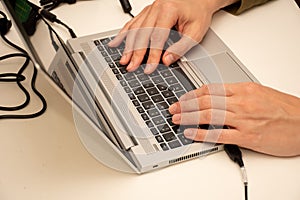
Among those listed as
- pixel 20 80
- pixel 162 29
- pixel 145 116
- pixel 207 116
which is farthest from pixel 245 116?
pixel 20 80

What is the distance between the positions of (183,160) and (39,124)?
246mm

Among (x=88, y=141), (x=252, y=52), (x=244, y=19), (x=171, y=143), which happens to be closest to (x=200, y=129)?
(x=171, y=143)

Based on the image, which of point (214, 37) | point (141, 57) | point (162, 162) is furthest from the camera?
point (214, 37)

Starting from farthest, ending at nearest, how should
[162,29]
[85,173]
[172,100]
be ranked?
[162,29]
[172,100]
[85,173]

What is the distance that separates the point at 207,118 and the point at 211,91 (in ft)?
0.20

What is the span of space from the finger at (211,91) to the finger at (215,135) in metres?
0.08

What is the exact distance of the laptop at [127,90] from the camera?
2.29 ft

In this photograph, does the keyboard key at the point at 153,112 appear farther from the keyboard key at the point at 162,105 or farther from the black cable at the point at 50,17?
the black cable at the point at 50,17

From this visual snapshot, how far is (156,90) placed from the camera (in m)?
0.83

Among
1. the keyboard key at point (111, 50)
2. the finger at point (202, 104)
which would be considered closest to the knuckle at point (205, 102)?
the finger at point (202, 104)

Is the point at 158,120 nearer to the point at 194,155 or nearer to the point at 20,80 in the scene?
the point at 194,155

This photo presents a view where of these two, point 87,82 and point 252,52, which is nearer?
point 87,82

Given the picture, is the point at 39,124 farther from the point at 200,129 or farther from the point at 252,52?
the point at 252,52

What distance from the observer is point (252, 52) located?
0.96 metres
